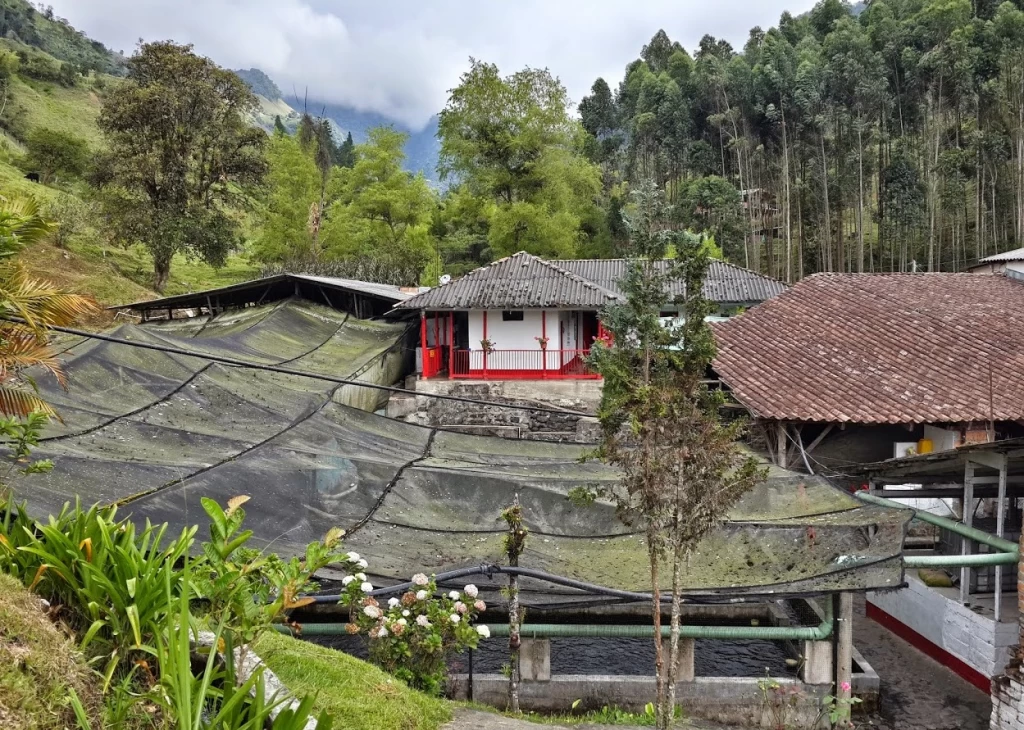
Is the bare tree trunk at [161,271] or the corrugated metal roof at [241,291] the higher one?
the bare tree trunk at [161,271]

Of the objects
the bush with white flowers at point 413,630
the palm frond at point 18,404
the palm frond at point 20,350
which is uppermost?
the palm frond at point 20,350

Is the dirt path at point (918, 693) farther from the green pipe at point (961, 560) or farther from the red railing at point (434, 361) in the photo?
the red railing at point (434, 361)

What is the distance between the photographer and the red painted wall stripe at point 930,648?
24.9ft

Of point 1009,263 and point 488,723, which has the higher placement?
point 1009,263

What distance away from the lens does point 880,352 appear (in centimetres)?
1378

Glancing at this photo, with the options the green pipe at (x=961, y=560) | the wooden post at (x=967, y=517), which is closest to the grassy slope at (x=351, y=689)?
the green pipe at (x=961, y=560)

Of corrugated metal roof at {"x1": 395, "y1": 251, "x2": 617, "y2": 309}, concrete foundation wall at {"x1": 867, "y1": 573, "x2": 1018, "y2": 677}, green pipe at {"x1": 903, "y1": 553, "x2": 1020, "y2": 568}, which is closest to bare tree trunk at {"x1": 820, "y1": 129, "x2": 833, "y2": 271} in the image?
corrugated metal roof at {"x1": 395, "y1": 251, "x2": 617, "y2": 309}

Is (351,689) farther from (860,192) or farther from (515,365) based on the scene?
(860,192)

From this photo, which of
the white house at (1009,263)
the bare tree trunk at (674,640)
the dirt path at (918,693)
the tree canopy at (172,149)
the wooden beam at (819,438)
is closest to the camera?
the bare tree trunk at (674,640)

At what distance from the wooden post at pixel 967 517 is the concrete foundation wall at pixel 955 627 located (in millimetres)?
160

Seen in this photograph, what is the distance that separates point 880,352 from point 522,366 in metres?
8.66

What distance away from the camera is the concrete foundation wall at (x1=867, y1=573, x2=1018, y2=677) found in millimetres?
7285

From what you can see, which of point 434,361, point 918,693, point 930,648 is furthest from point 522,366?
point 918,693


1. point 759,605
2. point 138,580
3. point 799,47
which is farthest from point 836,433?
A: point 799,47
